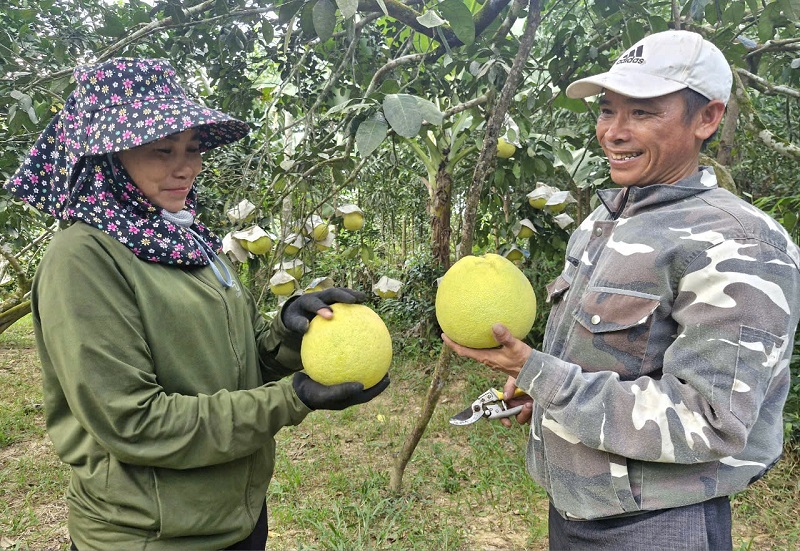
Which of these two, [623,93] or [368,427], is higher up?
[623,93]

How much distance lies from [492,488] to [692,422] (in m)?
2.21

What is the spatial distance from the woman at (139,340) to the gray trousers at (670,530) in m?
0.62

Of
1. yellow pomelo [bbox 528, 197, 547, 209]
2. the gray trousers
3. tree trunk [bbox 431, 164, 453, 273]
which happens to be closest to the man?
the gray trousers

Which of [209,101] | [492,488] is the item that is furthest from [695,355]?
[209,101]

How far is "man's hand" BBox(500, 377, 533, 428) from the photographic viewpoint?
1.46 meters

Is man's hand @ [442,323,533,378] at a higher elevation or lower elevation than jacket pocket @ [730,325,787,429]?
lower

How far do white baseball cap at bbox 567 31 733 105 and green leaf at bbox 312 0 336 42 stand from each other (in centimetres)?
69

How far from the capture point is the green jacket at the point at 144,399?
1.08 metres

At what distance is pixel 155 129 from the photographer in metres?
1.19

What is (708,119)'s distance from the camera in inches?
44.6

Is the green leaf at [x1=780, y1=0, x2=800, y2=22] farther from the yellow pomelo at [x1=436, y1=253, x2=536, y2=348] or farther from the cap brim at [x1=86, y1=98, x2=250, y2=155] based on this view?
the cap brim at [x1=86, y1=98, x2=250, y2=155]

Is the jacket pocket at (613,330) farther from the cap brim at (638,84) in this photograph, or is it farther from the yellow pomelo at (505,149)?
the yellow pomelo at (505,149)

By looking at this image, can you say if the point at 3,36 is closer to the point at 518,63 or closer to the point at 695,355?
the point at 518,63

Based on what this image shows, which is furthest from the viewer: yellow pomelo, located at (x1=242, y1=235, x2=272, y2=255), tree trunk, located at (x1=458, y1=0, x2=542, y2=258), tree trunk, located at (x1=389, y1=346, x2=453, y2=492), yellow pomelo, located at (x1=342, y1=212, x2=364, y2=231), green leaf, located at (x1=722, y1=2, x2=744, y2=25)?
yellow pomelo, located at (x1=342, y1=212, x2=364, y2=231)
